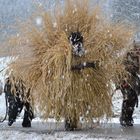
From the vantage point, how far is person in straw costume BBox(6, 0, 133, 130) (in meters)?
9.10

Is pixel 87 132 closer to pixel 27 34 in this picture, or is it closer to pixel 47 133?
pixel 47 133

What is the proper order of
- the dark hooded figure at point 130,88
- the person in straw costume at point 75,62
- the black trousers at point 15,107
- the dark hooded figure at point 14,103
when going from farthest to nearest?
the black trousers at point 15,107, the dark hooded figure at point 14,103, the dark hooded figure at point 130,88, the person in straw costume at point 75,62

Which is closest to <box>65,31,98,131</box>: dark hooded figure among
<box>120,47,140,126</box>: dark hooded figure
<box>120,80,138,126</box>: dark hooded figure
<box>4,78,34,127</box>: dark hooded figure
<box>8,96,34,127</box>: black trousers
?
<box>120,47,140,126</box>: dark hooded figure

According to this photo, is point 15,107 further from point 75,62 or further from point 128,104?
point 128,104

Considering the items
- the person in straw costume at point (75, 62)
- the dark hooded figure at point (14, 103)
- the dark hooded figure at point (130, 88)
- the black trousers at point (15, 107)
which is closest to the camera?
the person in straw costume at point (75, 62)

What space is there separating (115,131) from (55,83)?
1.58 metres

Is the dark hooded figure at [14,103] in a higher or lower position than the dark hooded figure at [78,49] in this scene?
lower

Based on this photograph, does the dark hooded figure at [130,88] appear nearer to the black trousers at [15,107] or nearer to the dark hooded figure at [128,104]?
the dark hooded figure at [128,104]

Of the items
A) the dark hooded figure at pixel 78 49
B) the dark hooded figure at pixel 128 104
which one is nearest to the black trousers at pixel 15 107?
the dark hooded figure at pixel 78 49

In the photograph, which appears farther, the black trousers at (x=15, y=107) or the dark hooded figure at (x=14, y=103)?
the black trousers at (x=15, y=107)

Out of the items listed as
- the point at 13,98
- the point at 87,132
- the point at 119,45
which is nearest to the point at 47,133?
the point at 87,132

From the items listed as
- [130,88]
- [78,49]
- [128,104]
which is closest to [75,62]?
[78,49]

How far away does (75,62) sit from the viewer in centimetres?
923

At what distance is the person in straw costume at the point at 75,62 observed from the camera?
358 inches
